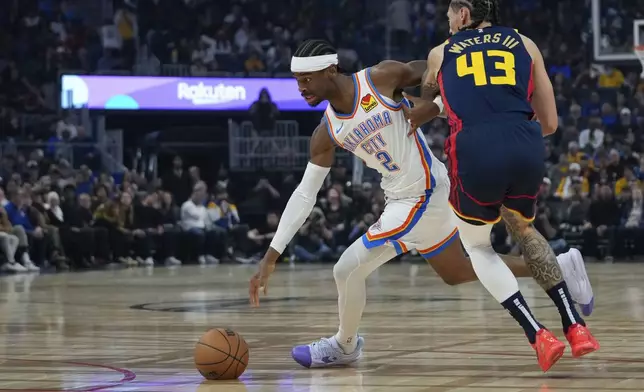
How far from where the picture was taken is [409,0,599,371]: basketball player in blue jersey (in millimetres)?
6250

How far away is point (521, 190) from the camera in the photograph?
6320mm

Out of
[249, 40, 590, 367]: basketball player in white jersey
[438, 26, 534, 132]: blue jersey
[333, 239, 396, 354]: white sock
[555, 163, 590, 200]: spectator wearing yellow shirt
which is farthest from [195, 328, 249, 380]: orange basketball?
[555, 163, 590, 200]: spectator wearing yellow shirt

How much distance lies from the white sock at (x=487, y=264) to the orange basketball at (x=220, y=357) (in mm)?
1353

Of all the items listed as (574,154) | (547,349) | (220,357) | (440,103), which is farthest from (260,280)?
(574,154)

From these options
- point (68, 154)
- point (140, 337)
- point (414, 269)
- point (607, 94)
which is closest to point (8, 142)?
point (68, 154)

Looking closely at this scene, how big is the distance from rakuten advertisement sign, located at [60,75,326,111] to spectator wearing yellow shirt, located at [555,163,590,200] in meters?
7.27

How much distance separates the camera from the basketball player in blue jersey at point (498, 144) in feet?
20.5

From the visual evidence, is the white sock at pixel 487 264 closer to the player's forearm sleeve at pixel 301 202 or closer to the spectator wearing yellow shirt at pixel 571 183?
the player's forearm sleeve at pixel 301 202

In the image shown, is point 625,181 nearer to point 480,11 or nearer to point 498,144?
point 480,11

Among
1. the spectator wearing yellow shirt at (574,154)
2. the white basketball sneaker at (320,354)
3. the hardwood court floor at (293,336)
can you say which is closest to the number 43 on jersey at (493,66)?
the hardwood court floor at (293,336)

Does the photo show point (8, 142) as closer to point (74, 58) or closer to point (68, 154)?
point (68, 154)

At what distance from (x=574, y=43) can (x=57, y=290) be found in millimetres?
19483

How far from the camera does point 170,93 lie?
93.2 feet

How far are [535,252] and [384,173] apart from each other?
113 centimetres
